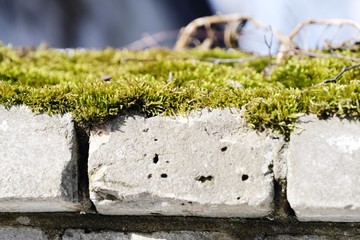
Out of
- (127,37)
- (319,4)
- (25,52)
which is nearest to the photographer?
(25,52)

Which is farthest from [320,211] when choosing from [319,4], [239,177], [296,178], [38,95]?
[319,4]

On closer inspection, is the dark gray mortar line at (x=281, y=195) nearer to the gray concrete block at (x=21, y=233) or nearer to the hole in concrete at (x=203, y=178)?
the hole in concrete at (x=203, y=178)

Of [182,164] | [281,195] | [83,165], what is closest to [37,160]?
[83,165]

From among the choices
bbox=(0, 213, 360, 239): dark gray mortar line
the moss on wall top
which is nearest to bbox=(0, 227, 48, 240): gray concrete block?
bbox=(0, 213, 360, 239): dark gray mortar line

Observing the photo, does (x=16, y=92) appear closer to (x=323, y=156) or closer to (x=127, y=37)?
(x=323, y=156)

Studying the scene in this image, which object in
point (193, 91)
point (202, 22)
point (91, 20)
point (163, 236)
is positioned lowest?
point (163, 236)

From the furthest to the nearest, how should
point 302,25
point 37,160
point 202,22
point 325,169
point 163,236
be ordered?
point 202,22 < point 302,25 < point 163,236 < point 37,160 < point 325,169

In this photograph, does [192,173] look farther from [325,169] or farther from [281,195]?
[325,169]

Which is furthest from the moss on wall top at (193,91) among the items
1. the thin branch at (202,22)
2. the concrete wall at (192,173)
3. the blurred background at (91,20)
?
the blurred background at (91,20)
